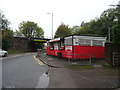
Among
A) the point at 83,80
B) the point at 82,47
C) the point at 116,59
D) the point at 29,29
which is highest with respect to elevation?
the point at 29,29

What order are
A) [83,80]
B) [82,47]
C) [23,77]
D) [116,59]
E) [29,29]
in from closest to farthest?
[83,80], [23,77], [116,59], [82,47], [29,29]

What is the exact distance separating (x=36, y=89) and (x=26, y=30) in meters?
75.2

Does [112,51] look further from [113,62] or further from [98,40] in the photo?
[98,40]

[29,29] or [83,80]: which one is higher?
[29,29]

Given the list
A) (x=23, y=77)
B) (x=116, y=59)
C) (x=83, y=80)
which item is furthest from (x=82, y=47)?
(x=23, y=77)

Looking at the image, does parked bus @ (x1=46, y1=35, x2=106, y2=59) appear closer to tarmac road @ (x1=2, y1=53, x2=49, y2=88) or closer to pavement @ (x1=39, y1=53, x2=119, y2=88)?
tarmac road @ (x1=2, y1=53, x2=49, y2=88)

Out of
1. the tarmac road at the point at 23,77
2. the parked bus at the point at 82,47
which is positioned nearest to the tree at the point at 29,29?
the parked bus at the point at 82,47

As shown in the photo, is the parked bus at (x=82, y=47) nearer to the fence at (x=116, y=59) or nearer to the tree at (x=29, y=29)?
the fence at (x=116, y=59)

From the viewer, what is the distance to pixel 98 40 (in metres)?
17.4

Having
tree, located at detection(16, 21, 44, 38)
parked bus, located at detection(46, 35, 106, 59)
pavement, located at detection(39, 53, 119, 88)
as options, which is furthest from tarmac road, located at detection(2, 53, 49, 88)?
tree, located at detection(16, 21, 44, 38)

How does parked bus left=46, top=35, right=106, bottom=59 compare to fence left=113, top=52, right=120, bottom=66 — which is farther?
parked bus left=46, top=35, right=106, bottom=59

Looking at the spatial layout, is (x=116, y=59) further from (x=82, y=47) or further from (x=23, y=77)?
(x=23, y=77)

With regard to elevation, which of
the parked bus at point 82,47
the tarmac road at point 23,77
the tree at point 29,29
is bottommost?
the tarmac road at point 23,77

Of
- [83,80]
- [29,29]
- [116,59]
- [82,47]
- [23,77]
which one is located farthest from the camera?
[29,29]
